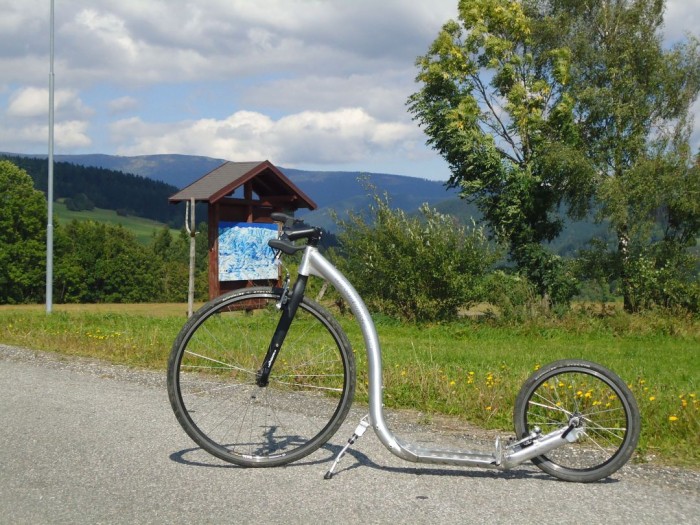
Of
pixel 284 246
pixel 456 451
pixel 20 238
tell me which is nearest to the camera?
pixel 456 451

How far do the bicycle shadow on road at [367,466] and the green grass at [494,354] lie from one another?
2.47 feet

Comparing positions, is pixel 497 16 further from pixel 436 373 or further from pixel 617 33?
pixel 436 373

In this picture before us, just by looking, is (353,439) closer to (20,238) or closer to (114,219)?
(20,238)

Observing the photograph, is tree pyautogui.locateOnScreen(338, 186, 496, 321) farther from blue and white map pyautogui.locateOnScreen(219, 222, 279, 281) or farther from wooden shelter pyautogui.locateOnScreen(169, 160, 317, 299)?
wooden shelter pyautogui.locateOnScreen(169, 160, 317, 299)

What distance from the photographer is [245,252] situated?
2148 centimetres

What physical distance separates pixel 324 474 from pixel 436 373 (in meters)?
2.97

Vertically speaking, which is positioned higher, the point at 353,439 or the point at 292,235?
the point at 292,235

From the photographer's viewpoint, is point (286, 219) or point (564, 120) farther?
point (564, 120)

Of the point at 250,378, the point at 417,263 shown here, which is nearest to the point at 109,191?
the point at 417,263

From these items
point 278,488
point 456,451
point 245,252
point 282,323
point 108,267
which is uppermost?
→ point 282,323

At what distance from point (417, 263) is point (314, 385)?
51.0 ft

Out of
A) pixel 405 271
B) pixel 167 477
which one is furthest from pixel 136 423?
pixel 405 271

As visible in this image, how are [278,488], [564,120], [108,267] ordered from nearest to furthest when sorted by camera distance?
[278,488]
[564,120]
[108,267]

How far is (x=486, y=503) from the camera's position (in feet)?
13.0
